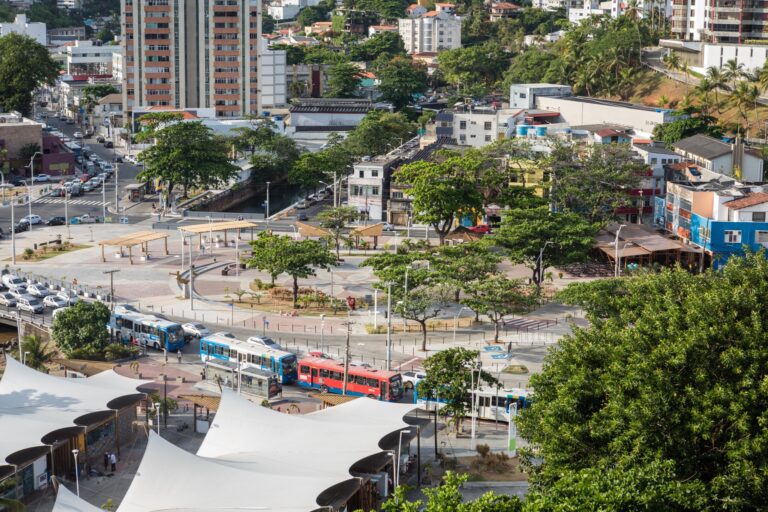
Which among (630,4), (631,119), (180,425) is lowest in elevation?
(180,425)

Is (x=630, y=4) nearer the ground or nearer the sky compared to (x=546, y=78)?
nearer the sky

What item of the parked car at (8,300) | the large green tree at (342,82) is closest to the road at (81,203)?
the parked car at (8,300)

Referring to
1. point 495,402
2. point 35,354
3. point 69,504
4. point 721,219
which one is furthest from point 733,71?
point 69,504

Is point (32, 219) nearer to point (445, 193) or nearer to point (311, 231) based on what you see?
point (311, 231)

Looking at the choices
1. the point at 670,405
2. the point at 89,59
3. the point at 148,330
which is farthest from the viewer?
the point at 89,59

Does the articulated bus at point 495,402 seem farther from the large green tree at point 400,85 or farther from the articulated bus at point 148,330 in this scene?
the large green tree at point 400,85

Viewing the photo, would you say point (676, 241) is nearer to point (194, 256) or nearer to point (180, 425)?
point (194, 256)

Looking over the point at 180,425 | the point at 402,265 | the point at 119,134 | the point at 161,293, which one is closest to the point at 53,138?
the point at 119,134
